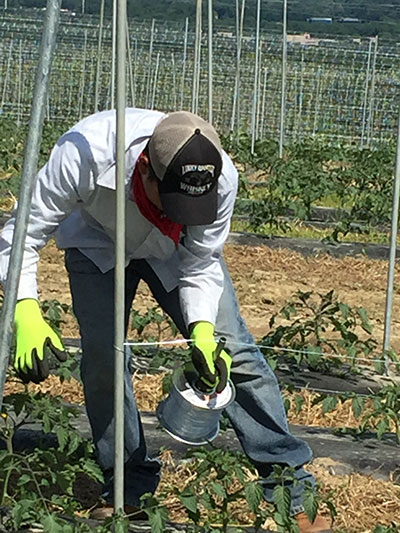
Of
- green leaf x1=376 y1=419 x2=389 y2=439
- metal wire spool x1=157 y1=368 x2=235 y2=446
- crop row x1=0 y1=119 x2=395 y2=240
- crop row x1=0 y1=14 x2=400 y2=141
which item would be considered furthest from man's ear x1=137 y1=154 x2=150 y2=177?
crop row x1=0 y1=14 x2=400 y2=141

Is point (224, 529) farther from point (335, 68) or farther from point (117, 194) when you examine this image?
point (335, 68)

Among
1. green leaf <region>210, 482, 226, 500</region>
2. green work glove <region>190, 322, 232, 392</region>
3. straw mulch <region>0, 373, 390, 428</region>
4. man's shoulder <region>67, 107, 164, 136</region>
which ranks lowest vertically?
straw mulch <region>0, 373, 390, 428</region>

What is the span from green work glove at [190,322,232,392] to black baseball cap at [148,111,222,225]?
0.31 meters

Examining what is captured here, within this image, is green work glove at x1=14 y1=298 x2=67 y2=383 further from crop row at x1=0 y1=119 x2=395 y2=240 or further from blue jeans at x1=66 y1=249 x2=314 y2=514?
crop row at x1=0 y1=119 x2=395 y2=240

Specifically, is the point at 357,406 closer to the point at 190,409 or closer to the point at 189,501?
the point at 190,409

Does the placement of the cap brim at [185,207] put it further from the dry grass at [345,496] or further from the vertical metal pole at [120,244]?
the dry grass at [345,496]

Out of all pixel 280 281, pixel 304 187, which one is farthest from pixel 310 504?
pixel 304 187

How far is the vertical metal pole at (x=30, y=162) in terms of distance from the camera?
195cm

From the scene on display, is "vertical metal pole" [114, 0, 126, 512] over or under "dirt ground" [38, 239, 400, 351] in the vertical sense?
over

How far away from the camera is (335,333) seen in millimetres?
4902

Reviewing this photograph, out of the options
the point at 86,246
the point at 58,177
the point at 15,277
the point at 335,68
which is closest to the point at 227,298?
the point at 86,246

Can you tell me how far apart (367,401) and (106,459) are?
134 centimetres

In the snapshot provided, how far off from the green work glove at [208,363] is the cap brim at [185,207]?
310 mm

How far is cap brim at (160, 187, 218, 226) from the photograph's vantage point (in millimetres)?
2332
